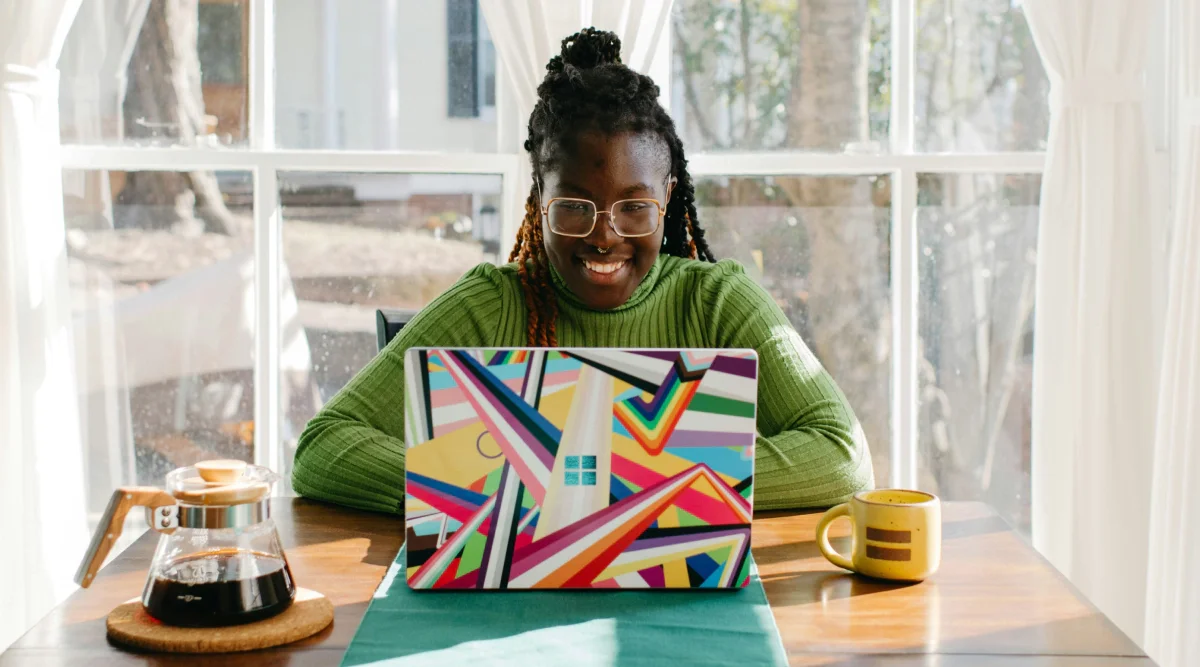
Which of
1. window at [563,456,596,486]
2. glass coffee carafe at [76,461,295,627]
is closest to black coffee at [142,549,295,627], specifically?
glass coffee carafe at [76,461,295,627]

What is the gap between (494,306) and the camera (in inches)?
70.7

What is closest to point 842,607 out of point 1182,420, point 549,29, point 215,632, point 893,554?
point 893,554

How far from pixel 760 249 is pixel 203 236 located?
1.26 metres

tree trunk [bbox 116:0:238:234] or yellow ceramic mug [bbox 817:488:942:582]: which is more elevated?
tree trunk [bbox 116:0:238:234]

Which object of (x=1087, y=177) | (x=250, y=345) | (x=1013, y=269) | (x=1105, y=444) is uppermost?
(x=1087, y=177)

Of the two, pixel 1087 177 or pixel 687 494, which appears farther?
pixel 1087 177

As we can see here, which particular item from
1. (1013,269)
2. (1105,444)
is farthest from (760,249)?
(1105,444)

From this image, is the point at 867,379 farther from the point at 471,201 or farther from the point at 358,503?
the point at 358,503

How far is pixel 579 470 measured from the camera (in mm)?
1034

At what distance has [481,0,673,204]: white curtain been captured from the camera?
92.3 inches

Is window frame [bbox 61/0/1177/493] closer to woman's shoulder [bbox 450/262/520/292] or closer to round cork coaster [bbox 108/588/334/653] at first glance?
woman's shoulder [bbox 450/262/520/292]

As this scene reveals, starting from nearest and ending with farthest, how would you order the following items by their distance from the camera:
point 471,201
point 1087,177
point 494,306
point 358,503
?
1. point 358,503
2. point 494,306
3. point 1087,177
4. point 471,201

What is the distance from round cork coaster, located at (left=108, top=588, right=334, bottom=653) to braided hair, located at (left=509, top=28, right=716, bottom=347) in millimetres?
829

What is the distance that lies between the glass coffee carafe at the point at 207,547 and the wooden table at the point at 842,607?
5cm
